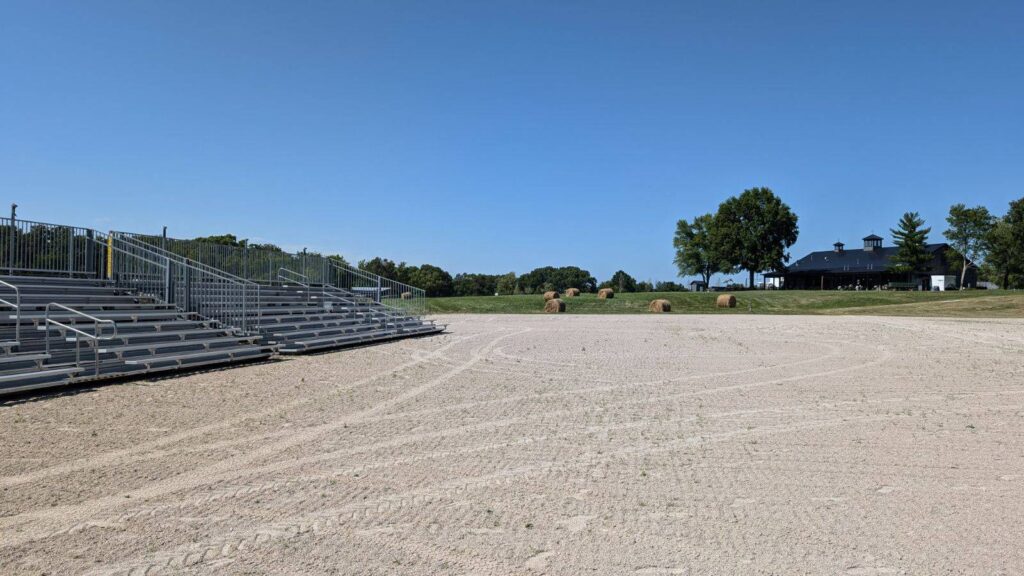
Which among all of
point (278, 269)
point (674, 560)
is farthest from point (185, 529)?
point (278, 269)

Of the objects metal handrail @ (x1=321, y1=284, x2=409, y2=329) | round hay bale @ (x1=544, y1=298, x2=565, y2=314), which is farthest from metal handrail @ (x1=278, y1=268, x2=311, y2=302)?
round hay bale @ (x1=544, y1=298, x2=565, y2=314)

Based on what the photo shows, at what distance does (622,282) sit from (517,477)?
278 feet

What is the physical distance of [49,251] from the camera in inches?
650

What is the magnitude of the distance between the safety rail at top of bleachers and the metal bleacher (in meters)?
0.03

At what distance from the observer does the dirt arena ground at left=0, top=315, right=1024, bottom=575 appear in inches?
151

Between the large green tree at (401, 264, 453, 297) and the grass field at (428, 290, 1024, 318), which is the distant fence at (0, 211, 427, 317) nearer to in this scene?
the grass field at (428, 290, 1024, 318)

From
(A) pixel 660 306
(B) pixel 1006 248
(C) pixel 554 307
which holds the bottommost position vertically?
(C) pixel 554 307

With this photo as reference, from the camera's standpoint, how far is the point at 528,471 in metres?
5.64

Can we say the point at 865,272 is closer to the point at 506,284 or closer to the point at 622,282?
the point at 622,282

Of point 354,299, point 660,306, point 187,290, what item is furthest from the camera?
point 660,306

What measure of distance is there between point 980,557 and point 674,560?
1877 mm

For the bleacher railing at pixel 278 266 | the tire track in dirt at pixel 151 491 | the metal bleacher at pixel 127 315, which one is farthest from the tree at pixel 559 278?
the tire track in dirt at pixel 151 491

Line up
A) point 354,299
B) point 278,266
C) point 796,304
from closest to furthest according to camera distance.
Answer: point 278,266
point 354,299
point 796,304

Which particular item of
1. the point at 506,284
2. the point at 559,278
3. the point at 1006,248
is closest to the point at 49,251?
the point at 506,284
